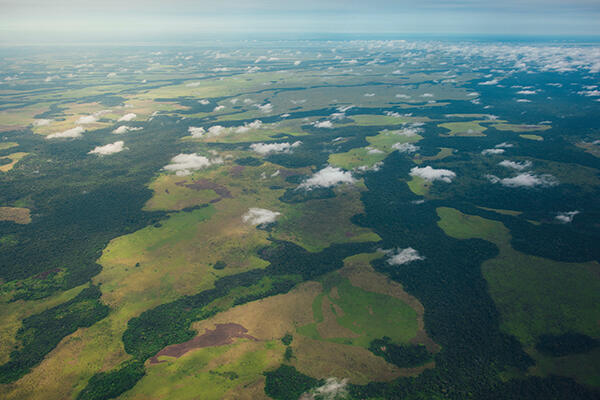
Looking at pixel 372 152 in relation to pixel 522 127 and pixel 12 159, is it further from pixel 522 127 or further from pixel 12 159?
pixel 12 159

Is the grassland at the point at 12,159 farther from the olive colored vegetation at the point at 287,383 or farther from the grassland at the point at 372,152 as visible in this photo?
the olive colored vegetation at the point at 287,383

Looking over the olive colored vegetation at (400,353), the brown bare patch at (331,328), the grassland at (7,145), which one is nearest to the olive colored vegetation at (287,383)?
the brown bare patch at (331,328)

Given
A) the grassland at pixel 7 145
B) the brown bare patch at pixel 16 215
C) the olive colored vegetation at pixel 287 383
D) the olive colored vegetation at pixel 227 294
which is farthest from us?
the grassland at pixel 7 145

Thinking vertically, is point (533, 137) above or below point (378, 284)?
above

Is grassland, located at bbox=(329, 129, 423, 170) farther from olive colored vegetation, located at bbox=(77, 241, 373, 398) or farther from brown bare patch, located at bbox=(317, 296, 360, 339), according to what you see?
brown bare patch, located at bbox=(317, 296, 360, 339)

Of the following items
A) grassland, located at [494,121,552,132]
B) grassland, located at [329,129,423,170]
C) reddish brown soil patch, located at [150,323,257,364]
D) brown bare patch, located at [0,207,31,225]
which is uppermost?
grassland, located at [494,121,552,132]

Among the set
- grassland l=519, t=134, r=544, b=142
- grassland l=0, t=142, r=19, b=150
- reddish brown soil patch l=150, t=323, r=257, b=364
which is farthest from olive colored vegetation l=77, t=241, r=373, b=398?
grassland l=0, t=142, r=19, b=150

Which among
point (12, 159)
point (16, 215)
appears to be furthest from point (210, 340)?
point (12, 159)
